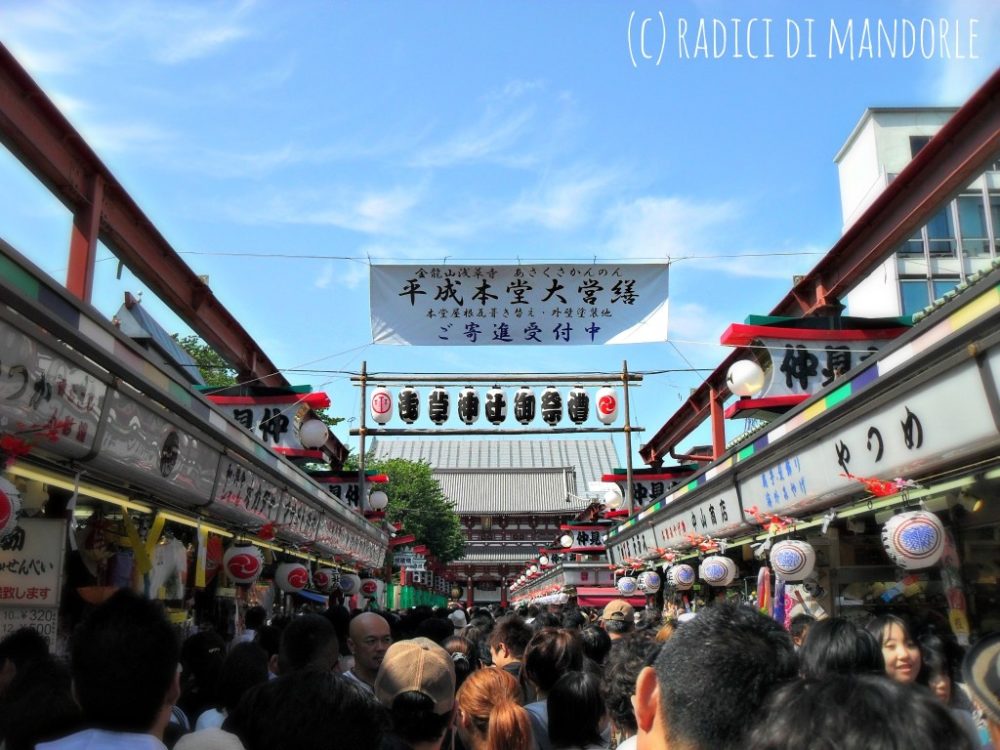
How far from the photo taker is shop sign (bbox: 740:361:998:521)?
17.3 feet

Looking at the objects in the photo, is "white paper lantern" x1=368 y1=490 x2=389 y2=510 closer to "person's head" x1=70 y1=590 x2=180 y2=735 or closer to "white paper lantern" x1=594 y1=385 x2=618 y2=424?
"white paper lantern" x1=594 y1=385 x2=618 y2=424

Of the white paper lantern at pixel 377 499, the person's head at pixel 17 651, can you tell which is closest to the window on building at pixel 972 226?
the white paper lantern at pixel 377 499

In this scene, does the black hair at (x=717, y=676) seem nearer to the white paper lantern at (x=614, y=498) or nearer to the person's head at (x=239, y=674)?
the person's head at (x=239, y=674)

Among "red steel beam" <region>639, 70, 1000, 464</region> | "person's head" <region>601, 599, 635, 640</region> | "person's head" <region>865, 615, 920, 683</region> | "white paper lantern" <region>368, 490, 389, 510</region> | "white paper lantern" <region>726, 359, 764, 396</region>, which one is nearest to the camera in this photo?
"person's head" <region>865, 615, 920, 683</region>

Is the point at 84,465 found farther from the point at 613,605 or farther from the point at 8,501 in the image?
the point at 613,605

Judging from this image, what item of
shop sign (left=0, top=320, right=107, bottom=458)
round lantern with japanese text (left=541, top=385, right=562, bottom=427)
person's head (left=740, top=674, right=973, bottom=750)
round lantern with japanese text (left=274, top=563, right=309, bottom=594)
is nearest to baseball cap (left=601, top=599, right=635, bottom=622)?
shop sign (left=0, top=320, right=107, bottom=458)

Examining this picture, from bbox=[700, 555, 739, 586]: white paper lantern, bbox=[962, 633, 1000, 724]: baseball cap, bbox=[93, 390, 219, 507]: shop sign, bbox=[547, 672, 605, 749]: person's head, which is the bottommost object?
bbox=[547, 672, 605, 749]: person's head

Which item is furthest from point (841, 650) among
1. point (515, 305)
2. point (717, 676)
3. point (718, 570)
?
point (515, 305)

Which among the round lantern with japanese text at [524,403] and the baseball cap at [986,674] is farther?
the round lantern with japanese text at [524,403]

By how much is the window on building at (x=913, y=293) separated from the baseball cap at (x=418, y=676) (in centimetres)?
2891

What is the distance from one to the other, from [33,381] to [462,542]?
58.4m

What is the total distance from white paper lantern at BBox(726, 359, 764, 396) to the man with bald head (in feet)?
21.7

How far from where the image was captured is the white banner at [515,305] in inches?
622

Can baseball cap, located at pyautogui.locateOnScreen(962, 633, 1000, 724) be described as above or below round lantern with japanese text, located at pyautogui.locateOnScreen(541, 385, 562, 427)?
below
